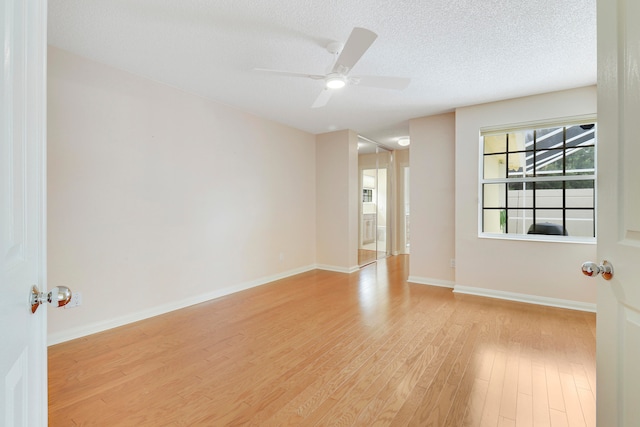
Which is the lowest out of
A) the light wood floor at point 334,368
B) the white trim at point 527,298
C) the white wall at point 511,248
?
the light wood floor at point 334,368

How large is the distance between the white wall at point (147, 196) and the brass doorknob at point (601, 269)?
3359mm

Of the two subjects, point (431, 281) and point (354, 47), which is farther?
point (431, 281)

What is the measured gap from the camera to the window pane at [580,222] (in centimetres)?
333

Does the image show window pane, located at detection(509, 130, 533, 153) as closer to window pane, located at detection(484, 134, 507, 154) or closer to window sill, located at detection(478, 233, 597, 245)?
window pane, located at detection(484, 134, 507, 154)

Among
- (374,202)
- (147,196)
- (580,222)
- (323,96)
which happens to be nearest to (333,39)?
(323,96)

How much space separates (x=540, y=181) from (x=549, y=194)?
19 centimetres

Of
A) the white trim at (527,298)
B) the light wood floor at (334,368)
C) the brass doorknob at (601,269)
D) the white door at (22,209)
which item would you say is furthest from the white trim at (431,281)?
the white door at (22,209)

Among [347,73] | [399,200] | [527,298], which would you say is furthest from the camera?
[399,200]

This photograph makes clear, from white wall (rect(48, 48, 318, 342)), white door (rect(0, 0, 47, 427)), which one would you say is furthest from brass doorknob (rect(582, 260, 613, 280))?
white wall (rect(48, 48, 318, 342))

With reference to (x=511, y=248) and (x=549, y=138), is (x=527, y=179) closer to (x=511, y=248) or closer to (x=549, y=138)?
(x=549, y=138)

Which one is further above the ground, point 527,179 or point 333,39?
point 333,39

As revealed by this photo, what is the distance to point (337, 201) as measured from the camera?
17.1 ft

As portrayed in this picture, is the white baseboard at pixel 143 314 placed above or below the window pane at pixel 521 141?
below

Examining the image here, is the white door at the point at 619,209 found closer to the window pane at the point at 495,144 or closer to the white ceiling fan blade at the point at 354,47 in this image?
the white ceiling fan blade at the point at 354,47
